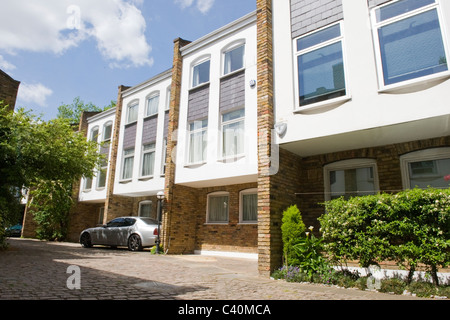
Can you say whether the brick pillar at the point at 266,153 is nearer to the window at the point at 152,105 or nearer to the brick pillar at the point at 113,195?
the window at the point at 152,105

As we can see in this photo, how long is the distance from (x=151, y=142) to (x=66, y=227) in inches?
384

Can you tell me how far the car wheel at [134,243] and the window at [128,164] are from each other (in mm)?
4383

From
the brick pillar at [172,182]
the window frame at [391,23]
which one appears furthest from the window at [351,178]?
the brick pillar at [172,182]

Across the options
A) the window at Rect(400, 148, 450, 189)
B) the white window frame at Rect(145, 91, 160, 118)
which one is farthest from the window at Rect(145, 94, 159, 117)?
the window at Rect(400, 148, 450, 189)

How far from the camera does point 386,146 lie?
8.07 m

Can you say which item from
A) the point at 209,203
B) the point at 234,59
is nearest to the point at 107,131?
the point at 209,203

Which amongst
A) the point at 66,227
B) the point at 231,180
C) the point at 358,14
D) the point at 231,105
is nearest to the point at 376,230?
the point at 358,14

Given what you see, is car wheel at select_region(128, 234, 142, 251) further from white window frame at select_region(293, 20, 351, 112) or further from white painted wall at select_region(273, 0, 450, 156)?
white window frame at select_region(293, 20, 351, 112)

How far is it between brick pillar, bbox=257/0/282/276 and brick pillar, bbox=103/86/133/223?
11.5 meters

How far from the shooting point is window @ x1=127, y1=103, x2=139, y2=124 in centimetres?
1763

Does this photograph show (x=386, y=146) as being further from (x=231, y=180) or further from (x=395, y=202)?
(x=231, y=180)

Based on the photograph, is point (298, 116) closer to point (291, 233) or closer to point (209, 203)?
point (291, 233)

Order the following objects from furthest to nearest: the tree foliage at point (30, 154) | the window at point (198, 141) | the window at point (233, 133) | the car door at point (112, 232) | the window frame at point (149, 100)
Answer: the window frame at point (149, 100) → the car door at point (112, 232) → the window at point (198, 141) → the tree foliage at point (30, 154) → the window at point (233, 133)

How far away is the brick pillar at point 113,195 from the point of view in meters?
16.8
